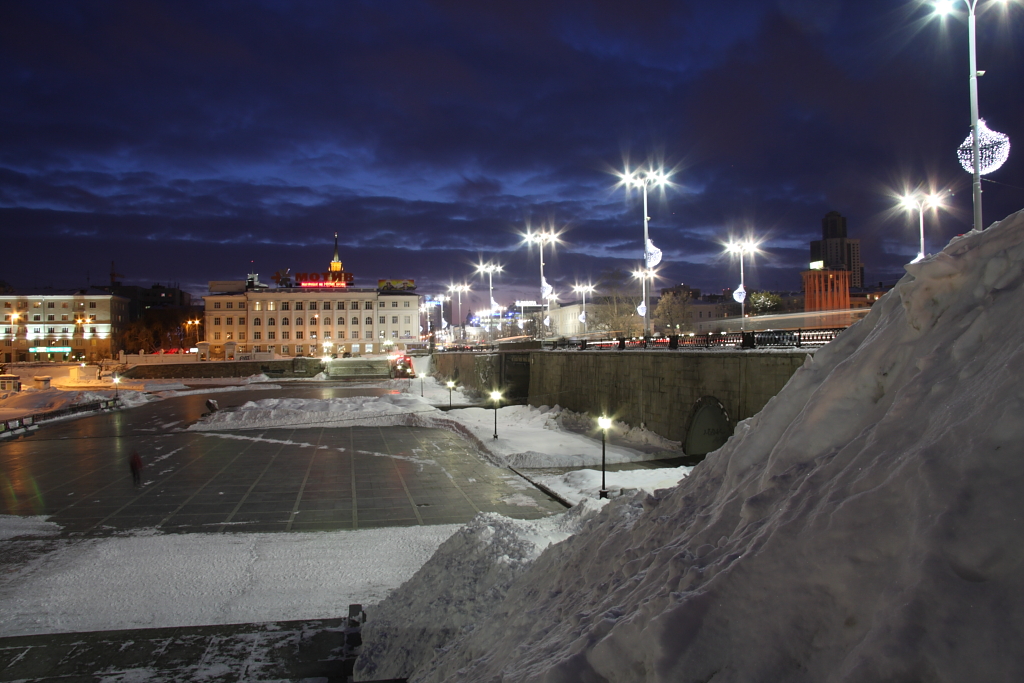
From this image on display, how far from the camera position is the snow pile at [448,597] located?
698cm

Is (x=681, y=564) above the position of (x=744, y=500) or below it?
below

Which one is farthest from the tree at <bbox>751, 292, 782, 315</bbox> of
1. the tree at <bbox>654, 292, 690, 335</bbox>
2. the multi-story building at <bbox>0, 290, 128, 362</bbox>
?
the multi-story building at <bbox>0, 290, 128, 362</bbox>

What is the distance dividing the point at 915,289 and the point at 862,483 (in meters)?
2.20

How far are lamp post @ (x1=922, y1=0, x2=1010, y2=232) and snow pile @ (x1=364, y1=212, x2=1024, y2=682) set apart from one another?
34.2 ft

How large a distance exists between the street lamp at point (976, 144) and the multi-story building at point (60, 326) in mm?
119879

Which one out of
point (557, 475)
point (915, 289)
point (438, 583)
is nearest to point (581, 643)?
point (915, 289)

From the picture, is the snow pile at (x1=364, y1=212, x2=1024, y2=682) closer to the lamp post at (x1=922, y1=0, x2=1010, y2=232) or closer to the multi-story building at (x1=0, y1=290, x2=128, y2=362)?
the lamp post at (x1=922, y1=0, x2=1010, y2=232)

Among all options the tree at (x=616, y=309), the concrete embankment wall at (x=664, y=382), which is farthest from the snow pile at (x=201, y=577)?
the tree at (x=616, y=309)

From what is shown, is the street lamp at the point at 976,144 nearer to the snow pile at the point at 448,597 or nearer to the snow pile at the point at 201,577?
the snow pile at the point at 448,597

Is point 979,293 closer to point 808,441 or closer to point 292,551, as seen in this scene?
point 808,441

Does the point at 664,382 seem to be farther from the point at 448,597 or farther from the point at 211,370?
the point at 211,370

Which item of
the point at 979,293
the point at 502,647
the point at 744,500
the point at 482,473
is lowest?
the point at 482,473

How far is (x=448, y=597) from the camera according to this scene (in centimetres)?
762

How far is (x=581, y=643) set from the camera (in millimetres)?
3691
